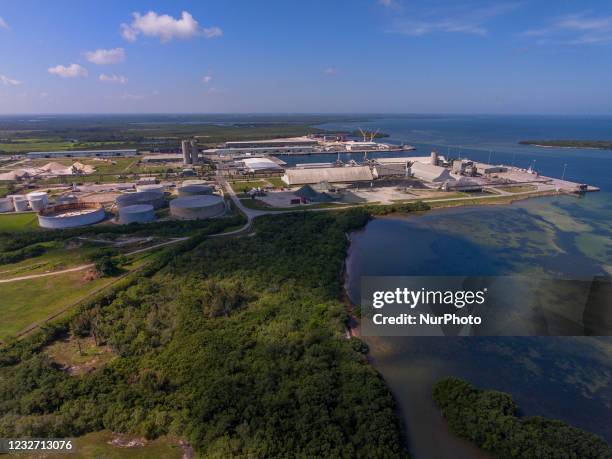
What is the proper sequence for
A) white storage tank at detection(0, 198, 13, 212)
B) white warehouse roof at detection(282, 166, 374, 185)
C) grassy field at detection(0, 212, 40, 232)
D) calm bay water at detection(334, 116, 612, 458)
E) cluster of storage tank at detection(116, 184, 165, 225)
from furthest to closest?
1. white warehouse roof at detection(282, 166, 374, 185)
2. white storage tank at detection(0, 198, 13, 212)
3. cluster of storage tank at detection(116, 184, 165, 225)
4. grassy field at detection(0, 212, 40, 232)
5. calm bay water at detection(334, 116, 612, 458)

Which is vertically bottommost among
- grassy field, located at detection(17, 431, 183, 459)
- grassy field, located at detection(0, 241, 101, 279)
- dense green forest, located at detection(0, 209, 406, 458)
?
grassy field, located at detection(17, 431, 183, 459)

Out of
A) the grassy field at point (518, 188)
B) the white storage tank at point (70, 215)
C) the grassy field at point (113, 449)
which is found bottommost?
the grassy field at point (113, 449)

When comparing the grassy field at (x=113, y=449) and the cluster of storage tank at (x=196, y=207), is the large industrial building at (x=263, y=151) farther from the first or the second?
the grassy field at (x=113, y=449)

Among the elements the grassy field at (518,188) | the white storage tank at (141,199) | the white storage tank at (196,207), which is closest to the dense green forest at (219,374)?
the white storage tank at (196,207)

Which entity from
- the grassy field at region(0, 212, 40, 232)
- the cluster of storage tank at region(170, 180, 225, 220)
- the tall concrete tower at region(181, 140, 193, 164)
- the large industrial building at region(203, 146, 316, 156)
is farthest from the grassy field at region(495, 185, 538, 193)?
the grassy field at region(0, 212, 40, 232)

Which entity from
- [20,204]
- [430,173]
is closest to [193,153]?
[20,204]

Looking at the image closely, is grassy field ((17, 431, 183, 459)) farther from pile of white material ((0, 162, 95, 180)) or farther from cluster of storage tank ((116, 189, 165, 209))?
pile of white material ((0, 162, 95, 180))

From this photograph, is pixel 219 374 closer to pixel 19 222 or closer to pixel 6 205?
pixel 19 222
